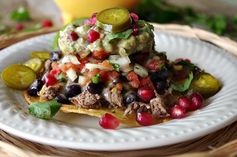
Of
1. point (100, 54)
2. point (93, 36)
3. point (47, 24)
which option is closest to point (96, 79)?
point (100, 54)

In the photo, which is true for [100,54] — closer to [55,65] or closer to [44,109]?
[55,65]

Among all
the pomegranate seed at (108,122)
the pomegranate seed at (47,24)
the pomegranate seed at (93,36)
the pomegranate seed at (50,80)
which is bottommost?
the pomegranate seed at (47,24)

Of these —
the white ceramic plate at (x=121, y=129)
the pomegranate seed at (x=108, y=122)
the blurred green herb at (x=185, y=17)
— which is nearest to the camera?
the white ceramic plate at (x=121, y=129)

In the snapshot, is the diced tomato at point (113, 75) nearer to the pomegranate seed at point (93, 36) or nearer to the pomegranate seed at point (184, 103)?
the pomegranate seed at point (93, 36)

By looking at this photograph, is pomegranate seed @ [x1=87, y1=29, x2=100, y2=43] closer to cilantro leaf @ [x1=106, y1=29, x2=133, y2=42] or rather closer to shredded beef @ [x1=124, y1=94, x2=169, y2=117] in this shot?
cilantro leaf @ [x1=106, y1=29, x2=133, y2=42]

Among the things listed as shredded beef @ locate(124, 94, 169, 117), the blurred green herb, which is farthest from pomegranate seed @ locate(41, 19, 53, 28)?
shredded beef @ locate(124, 94, 169, 117)

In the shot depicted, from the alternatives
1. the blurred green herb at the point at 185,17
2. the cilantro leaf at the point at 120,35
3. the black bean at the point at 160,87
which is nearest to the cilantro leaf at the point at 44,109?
the cilantro leaf at the point at 120,35

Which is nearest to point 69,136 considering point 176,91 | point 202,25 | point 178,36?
point 176,91
